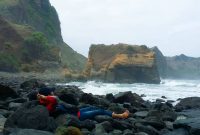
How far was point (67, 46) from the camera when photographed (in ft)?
387

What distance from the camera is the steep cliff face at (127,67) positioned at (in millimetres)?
74625

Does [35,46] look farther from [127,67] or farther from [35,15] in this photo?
[35,15]

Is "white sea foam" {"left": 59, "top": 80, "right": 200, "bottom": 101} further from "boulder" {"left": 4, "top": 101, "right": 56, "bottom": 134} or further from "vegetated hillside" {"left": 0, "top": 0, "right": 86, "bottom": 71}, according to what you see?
"vegetated hillside" {"left": 0, "top": 0, "right": 86, "bottom": 71}

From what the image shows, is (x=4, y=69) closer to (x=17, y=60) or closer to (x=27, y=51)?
(x=17, y=60)

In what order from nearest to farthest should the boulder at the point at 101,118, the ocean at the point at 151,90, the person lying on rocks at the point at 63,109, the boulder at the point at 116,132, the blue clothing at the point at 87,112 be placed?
the boulder at the point at 116,132 → the person lying on rocks at the point at 63,109 → the blue clothing at the point at 87,112 → the boulder at the point at 101,118 → the ocean at the point at 151,90

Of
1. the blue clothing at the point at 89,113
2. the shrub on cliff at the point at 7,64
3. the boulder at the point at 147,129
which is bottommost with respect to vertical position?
the boulder at the point at 147,129

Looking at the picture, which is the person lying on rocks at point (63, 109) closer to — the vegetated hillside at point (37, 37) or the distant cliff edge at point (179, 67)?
the vegetated hillside at point (37, 37)

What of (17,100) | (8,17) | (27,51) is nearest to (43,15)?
(8,17)

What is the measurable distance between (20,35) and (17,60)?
11.2 m

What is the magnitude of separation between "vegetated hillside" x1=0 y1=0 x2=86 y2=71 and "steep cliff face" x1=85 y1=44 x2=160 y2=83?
6.91 meters

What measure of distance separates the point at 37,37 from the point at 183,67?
97.7m

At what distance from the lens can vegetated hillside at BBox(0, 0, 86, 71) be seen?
2975 inches

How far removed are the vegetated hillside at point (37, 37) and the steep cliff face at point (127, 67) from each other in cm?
691

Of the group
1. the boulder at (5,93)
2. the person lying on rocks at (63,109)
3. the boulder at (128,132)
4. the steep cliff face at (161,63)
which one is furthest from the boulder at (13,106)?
the steep cliff face at (161,63)
